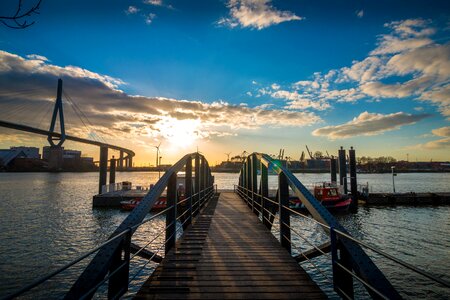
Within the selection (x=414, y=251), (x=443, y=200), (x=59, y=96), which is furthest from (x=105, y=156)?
(x=59, y=96)

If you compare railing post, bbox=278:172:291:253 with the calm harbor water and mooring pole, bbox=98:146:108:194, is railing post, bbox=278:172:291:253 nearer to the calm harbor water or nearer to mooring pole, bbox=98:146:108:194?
the calm harbor water

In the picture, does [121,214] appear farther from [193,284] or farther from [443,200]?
[443,200]

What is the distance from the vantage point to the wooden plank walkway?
12.3ft

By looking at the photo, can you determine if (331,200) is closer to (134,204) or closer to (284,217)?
(134,204)

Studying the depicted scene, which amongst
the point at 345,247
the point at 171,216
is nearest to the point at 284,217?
the point at 171,216

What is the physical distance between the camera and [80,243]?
52.4 ft

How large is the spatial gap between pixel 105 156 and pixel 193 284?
1572 inches

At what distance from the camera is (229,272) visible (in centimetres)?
459

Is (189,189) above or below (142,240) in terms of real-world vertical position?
above

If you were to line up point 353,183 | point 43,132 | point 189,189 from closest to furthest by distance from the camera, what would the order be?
1. point 189,189
2. point 353,183
3. point 43,132

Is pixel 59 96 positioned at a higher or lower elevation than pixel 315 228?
higher

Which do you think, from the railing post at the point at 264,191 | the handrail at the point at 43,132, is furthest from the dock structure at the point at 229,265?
the handrail at the point at 43,132

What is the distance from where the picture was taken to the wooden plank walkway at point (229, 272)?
3.75 metres

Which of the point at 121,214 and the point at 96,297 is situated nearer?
the point at 96,297
